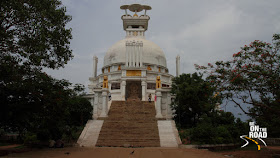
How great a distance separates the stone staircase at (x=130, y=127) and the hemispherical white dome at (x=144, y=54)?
1334cm

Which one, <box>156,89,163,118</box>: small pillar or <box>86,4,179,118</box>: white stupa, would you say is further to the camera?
<box>86,4,179,118</box>: white stupa

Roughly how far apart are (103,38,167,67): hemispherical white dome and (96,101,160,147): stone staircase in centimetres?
1334

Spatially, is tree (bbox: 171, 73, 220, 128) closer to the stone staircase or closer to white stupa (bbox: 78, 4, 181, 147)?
white stupa (bbox: 78, 4, 181, 147)

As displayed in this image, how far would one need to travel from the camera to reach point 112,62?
36562 mm

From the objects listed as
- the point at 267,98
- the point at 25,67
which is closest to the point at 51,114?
the point at 25,67

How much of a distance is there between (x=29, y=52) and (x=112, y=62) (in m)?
25.6

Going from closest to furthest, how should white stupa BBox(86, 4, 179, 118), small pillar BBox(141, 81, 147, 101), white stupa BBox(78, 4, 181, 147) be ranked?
1. white stupa BBox(78, 4, 181, 147)
2. white stupa BBox(86, 4, 179, 118)
3. small pillar BBox(141, 81, 147, 101)

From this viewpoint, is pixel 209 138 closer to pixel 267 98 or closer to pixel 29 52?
pixel 267 98

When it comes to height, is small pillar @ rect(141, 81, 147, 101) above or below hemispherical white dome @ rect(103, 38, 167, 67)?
below

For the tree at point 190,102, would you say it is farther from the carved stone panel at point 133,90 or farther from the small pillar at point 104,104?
the carved stone panel at point 133,90

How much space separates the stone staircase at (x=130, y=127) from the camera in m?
15.9

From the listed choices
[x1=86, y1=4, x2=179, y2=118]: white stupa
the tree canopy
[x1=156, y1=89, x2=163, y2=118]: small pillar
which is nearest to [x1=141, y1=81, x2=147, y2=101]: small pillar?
[x1=86, y1=4, x2=179, y2=118]: white stupa

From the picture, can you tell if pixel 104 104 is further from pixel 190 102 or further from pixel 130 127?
pixel 190 102

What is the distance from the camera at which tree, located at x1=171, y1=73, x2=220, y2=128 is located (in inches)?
786
